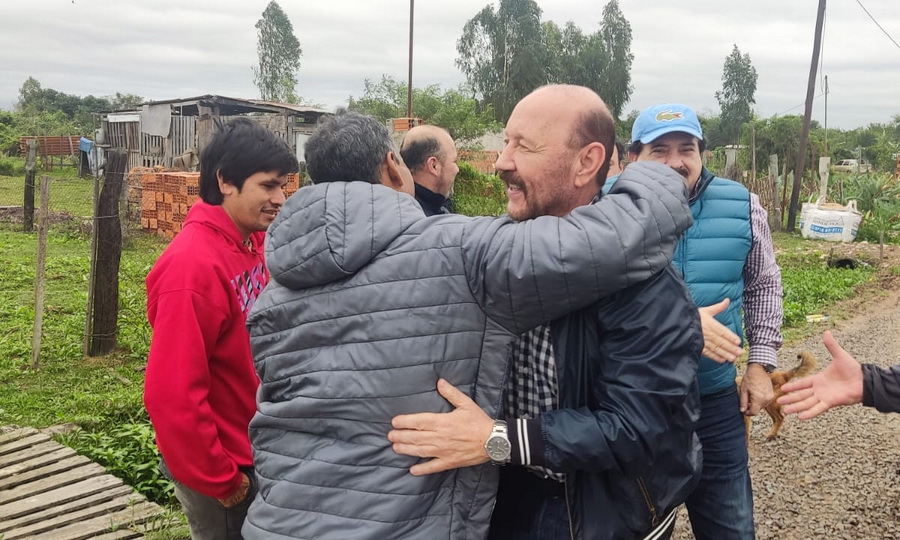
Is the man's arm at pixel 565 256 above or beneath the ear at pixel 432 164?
beneath

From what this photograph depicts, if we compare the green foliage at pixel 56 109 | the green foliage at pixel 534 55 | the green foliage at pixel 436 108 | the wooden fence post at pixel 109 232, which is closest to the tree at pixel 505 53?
the green foliage at pixel 534 55

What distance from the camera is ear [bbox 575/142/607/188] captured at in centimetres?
154

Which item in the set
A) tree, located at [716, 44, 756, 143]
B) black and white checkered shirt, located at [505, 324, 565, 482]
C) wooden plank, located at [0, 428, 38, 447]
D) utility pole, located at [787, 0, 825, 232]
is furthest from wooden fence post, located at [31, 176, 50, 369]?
tree, located at [716, 44, 756, 143]

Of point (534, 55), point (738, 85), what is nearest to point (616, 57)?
point (534, 55)

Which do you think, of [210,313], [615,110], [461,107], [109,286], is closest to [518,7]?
[615,110]

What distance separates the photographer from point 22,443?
4133mm

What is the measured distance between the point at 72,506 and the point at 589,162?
304 centimetres

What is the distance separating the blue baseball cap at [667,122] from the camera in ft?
8.24

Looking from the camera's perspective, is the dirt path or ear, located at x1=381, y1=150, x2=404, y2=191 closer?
ear, located at x1=381, y1=150, x2=404, y2=191

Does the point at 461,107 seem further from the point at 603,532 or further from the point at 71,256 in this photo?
the point at 603,532

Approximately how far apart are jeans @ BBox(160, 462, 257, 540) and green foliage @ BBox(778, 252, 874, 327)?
7.89 meters

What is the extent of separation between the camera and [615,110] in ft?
159

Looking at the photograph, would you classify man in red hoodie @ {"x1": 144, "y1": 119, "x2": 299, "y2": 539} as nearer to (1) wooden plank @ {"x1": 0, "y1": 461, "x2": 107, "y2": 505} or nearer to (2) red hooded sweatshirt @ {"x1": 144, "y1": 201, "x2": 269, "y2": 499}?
(2) red hooded sweatshirt @ {"x1": 144, "y1": 201, "x2": 269, "y2": 499}

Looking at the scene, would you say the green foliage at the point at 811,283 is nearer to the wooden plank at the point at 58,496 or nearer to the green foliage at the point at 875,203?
the green foliage at the point at 875,203
